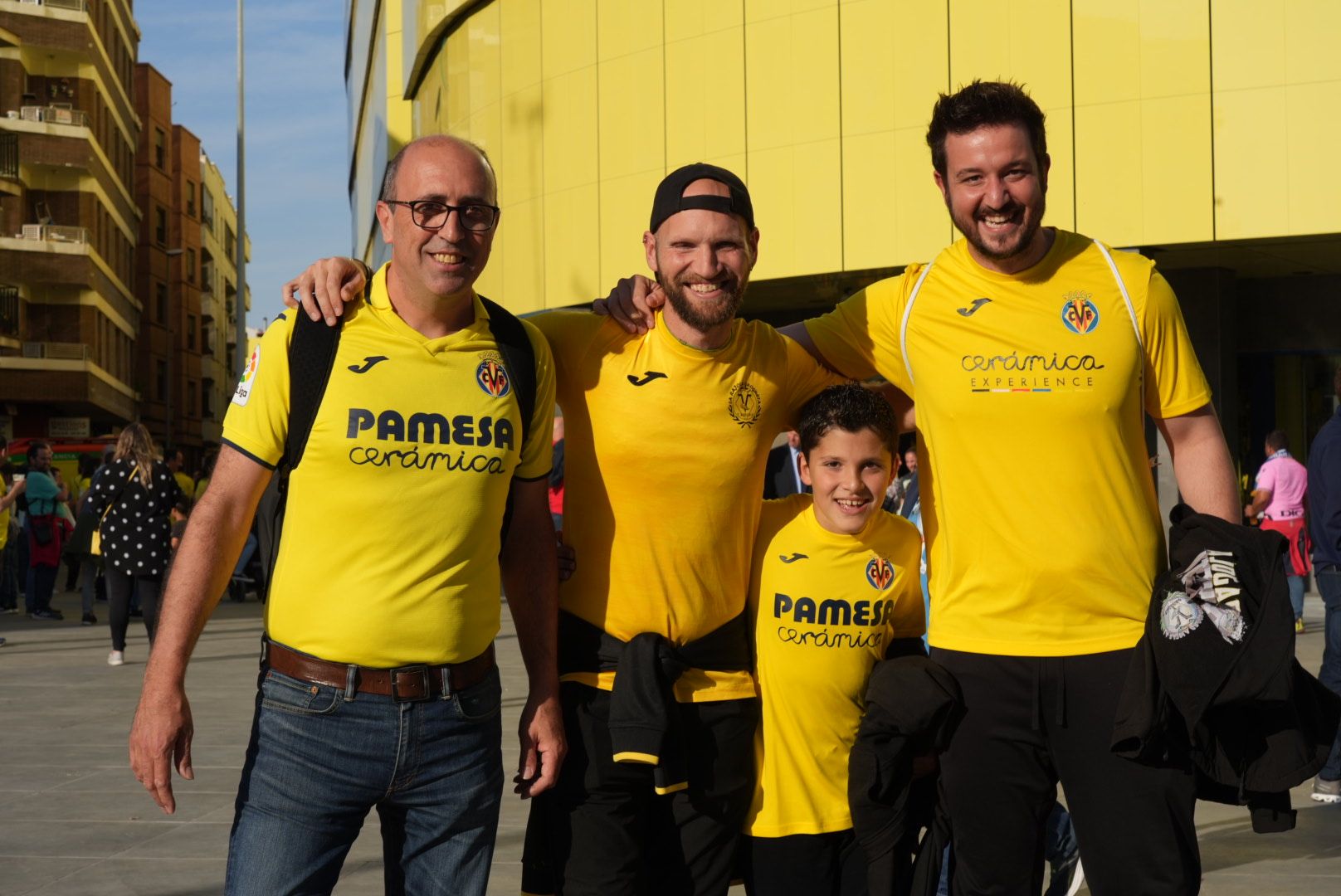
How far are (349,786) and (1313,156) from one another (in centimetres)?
1602

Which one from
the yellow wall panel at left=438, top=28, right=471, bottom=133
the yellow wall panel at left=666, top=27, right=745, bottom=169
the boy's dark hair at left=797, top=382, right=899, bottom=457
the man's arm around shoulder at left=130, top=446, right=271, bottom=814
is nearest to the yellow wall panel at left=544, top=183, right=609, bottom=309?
the yellow wall panel at left=666, top=27, right=745, bottom=169

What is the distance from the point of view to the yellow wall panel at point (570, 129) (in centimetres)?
2122

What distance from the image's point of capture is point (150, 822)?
23.5ft

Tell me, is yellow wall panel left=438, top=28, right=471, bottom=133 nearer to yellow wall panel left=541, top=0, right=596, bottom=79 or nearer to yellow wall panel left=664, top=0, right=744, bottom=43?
yellow wall panel left=541, top=0, right=596, bottom=79

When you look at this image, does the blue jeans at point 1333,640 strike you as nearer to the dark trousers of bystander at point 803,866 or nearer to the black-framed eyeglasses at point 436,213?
the dark trousers of bystander at point 803,866

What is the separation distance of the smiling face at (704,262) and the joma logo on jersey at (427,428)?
2.61 ft

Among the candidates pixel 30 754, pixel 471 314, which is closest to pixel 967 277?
pixel 471 314

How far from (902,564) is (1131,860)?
1037 mm

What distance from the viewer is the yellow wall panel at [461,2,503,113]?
76.0 ft

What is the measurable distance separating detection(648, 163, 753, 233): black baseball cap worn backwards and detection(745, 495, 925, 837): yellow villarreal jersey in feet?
3.16

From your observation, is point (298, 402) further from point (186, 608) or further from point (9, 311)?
point (9, 311)

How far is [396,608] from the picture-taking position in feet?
11.0

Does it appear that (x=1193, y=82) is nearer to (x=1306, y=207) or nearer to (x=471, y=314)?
→ (x=1306, y=207)

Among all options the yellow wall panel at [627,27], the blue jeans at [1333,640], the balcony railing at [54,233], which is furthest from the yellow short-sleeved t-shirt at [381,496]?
the balcony railing at [54,233]
